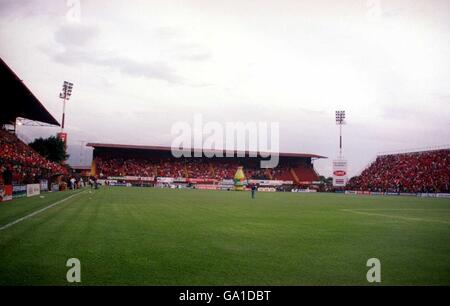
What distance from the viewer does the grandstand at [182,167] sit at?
79.2 metres

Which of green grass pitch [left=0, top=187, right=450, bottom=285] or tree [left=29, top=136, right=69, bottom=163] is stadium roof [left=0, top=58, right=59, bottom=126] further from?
tree [left=29, top=136, right=69, bottom=163]

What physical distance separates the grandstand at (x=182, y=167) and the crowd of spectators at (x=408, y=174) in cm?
1424

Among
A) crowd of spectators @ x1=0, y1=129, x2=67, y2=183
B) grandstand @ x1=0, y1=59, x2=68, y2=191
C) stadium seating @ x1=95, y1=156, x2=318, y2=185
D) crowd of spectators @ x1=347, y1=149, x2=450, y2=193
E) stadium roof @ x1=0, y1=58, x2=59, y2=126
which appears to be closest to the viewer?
grandstand @ x1=0, y1=59, x2=68, y2=191

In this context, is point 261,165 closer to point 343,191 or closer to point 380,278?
point 343,191

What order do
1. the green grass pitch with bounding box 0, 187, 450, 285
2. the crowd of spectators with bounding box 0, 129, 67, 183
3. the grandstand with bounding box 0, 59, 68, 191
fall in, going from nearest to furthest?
the green grass pitch with bounding box 0, 187, 450, 285
the grandstand with bounding box 0, 59, 68, 191
the crowd of spectators with bounding box 0, 129, 67, 183

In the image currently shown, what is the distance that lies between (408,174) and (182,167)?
48.9 m

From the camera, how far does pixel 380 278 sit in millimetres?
6480

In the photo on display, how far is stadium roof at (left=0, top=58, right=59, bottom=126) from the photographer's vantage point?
28386 mm

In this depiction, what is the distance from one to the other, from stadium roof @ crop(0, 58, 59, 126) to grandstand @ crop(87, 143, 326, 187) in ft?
92.5

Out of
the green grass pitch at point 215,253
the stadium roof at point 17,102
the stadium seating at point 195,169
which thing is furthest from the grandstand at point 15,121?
the stadium seating at point 195,169

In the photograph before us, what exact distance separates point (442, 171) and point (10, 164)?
6126cm

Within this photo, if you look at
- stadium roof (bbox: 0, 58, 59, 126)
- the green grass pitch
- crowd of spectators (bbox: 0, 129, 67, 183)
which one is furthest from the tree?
the green grass pitch

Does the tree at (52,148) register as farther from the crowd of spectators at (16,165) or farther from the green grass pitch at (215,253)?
the green grass pitch at (215,253)

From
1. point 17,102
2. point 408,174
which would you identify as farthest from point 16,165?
point 408,174
